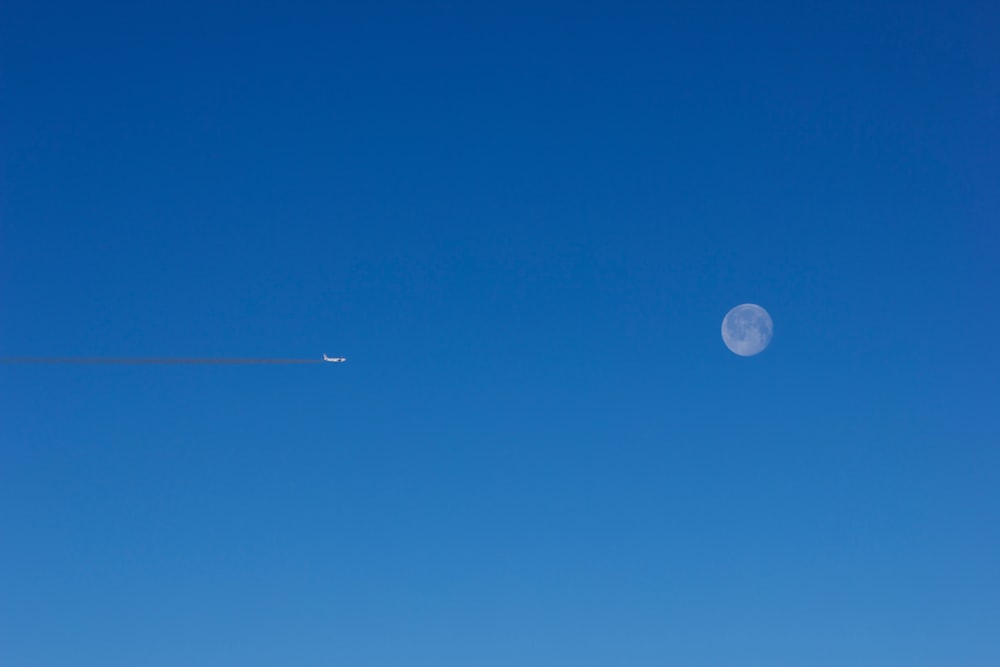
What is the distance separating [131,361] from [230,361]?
516cm

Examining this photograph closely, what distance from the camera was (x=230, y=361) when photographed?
18562mm

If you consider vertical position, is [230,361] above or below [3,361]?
below

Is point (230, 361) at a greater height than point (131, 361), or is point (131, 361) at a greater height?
point (131, 361)

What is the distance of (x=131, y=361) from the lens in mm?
21000

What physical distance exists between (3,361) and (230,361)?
8843mm

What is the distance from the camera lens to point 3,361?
67.3 ft

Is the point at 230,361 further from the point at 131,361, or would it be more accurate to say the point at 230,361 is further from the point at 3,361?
the point at 3,361

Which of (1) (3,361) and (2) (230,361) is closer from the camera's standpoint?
(2) (230,361)

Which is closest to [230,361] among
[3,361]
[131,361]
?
[131,361]

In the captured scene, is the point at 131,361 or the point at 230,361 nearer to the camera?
the point at 230,361

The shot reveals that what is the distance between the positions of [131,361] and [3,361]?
4101 mm
